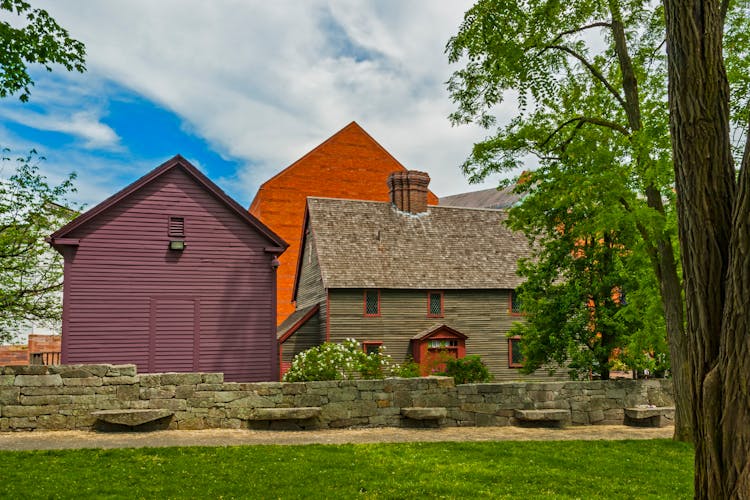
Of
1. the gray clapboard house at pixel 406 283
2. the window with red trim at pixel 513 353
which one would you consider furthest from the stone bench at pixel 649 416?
the window with red trim at pixel 513 353

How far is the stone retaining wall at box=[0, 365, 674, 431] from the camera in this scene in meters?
12.7

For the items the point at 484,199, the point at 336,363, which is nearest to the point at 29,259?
the point at 336,363

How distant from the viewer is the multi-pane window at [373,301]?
89.7ft

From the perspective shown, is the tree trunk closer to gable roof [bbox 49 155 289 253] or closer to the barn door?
gable roof [bbox 49 155 289 253]

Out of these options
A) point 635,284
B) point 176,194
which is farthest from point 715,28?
point 176,194

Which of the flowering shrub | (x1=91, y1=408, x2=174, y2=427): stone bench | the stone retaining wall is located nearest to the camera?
(x1=91, y1=408, x2=174, y2=427): stone bench

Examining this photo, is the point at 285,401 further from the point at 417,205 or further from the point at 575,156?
the point at 417,205

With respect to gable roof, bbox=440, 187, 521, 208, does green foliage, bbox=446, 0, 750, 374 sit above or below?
below

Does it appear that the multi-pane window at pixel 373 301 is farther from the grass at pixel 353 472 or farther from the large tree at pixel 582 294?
the grass at pixel 353 472

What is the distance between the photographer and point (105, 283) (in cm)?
1858

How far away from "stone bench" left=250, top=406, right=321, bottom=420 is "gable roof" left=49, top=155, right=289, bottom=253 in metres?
7.56

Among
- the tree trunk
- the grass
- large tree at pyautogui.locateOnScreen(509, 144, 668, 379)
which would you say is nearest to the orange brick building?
large tree at pyautogui.locateOnScreen(509, 144, 668, 379)

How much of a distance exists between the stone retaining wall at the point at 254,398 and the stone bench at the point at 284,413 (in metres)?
0.17

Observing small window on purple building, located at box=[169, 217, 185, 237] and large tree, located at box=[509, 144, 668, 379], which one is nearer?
large tree, located at box=[509, 144, 668, 379]
